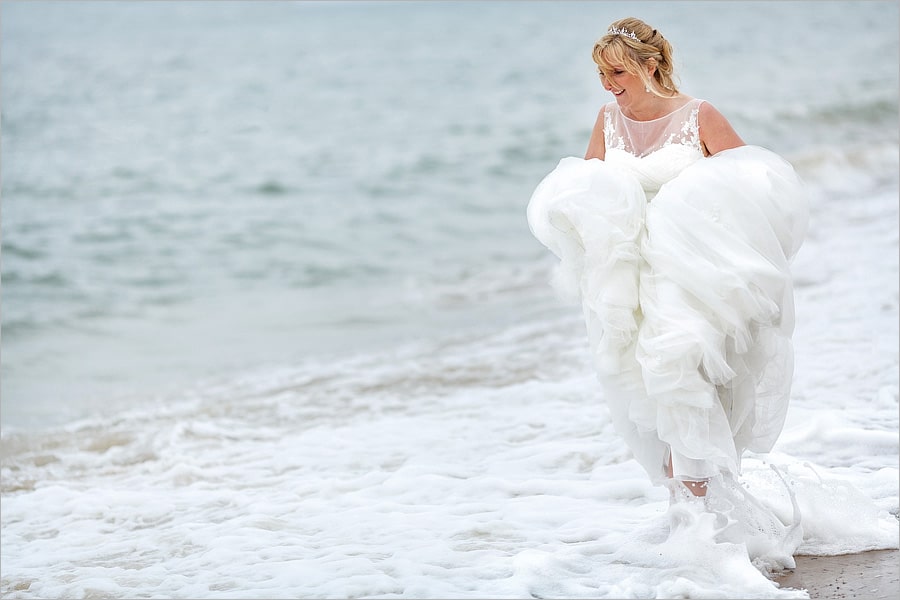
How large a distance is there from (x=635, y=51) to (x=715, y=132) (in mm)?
408

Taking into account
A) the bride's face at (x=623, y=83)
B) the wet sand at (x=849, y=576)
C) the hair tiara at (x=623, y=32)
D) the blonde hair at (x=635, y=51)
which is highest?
the hair tiara at (x=623, y=32)

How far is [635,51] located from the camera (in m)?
3.71

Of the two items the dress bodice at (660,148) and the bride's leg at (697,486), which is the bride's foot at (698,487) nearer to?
the bride's leg at (697,486)

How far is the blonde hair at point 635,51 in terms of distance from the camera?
3.70m

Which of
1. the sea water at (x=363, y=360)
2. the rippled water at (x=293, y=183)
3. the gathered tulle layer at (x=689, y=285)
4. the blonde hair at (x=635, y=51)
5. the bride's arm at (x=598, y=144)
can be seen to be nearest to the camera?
the gathered tulle layer at (x=689, y=285)

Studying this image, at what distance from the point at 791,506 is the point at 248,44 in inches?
1674

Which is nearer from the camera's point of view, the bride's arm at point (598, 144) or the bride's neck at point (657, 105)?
the bride's neck at point (657, 105)

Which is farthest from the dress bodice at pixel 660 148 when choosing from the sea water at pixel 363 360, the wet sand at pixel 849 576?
the wet sand at pixel 849 576

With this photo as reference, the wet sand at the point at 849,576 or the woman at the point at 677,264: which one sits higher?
the woman at the point at 677,264

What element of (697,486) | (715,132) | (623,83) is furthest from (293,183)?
(697,486)

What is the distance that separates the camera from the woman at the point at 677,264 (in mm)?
3469

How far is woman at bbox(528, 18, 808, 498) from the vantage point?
3.47 metres

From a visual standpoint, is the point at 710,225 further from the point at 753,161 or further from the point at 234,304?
the point at 234,304

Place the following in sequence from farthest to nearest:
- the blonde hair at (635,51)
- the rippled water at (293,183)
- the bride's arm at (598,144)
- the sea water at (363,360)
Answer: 1. the rippled water at (293,183)
2. the sea water at (363,360)
3. the bride's arm at (598,144)
4. the blonde hair at (635,51)
